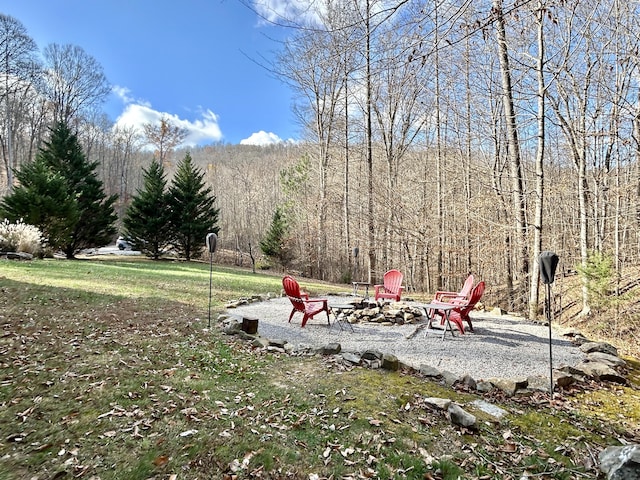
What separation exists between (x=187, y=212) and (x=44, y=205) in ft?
20.5

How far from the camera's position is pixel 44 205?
12.2 m

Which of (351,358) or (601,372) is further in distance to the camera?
(351,358)

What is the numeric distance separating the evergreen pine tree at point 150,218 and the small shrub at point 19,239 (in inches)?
220

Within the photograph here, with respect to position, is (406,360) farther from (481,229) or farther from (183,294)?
(481,229)

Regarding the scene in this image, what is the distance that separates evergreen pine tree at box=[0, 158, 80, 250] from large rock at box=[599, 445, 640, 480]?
1521cm

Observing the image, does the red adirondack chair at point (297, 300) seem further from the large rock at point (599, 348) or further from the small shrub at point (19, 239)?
the small shrub at point (19, 239)

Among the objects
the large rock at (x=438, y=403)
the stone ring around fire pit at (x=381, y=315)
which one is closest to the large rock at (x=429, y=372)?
the large rock at (x=438, y=403)

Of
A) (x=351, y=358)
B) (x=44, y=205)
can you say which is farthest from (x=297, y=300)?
(x=44, y=205)

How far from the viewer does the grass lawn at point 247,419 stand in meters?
2.05

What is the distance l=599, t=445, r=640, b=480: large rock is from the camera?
184cm

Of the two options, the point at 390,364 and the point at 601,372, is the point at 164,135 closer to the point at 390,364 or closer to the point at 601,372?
the point at 390,364

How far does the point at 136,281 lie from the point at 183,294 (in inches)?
76.1

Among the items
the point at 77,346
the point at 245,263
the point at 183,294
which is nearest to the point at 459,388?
the point at 77,346

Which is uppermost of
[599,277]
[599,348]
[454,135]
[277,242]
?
[454,135]
